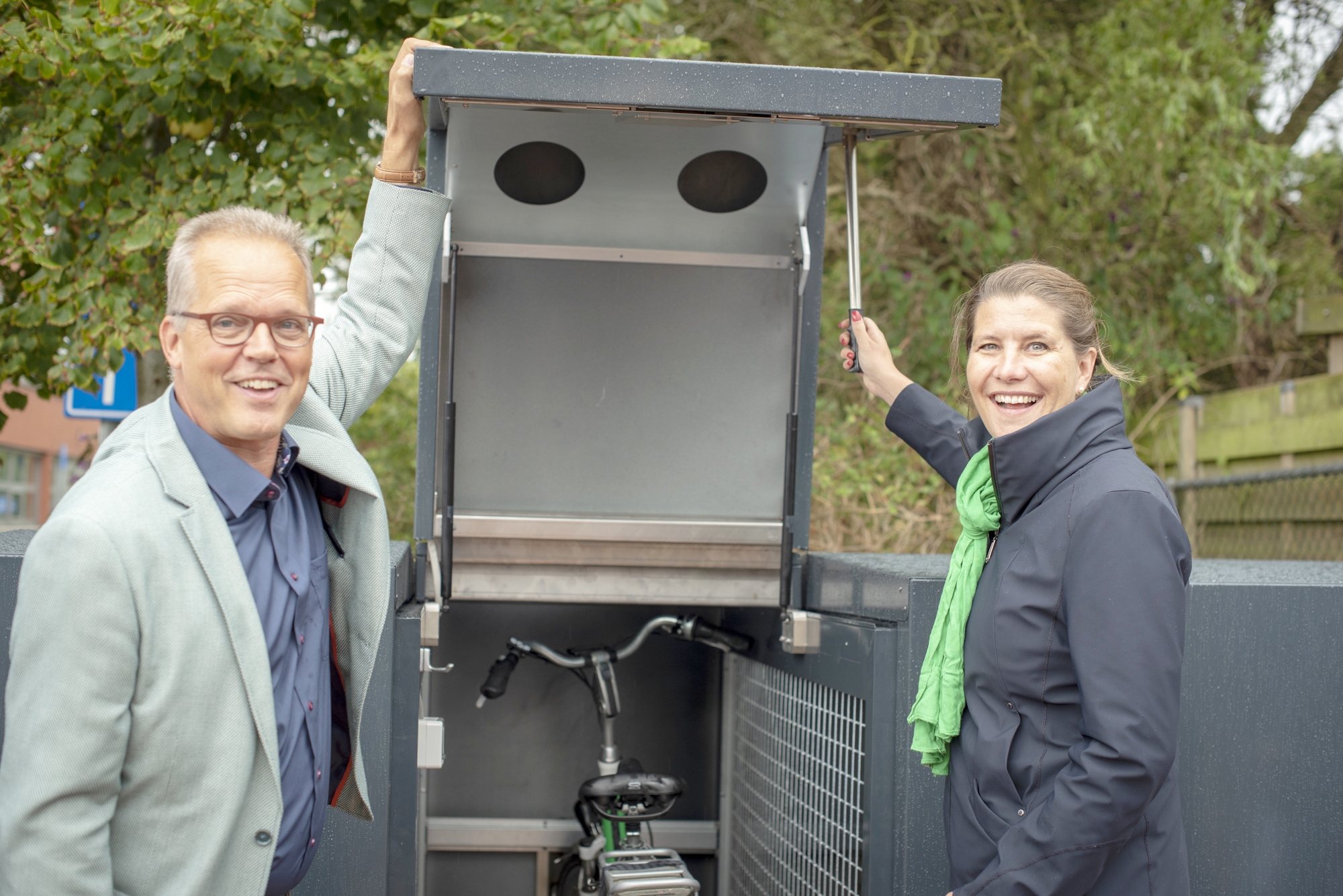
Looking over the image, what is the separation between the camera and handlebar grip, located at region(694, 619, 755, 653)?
3180 millimetres

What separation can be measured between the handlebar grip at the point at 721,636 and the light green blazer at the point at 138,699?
1.77m

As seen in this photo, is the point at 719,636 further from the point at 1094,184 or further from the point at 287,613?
the point at 1094,184

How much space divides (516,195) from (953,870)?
1.96m

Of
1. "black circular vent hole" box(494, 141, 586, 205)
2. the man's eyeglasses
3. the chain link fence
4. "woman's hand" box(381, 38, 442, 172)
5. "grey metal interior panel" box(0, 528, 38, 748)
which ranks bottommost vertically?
"grey metal interior panel" box(0, 528, 38, 748)

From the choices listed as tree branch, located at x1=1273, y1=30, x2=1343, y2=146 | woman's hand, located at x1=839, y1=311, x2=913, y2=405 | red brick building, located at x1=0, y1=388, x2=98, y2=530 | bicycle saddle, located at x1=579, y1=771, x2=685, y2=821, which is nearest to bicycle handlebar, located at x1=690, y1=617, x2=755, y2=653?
bicycle saddle, located at x1=579, y1=771, x2=685, y2=821

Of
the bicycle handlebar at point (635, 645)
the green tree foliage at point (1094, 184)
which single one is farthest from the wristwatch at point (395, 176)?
the green tree foliage at point (1094, 184)

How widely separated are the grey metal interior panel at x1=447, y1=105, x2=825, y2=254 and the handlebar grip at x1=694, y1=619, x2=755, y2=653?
93 cm

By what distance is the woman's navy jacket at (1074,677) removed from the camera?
1.51 meters

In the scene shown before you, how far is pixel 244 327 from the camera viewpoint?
154 centimetres

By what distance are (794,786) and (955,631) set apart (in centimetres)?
126

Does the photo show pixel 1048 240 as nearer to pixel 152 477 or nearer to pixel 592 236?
pixel 592 236

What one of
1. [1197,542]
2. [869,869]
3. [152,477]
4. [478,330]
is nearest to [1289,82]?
[1197,542]

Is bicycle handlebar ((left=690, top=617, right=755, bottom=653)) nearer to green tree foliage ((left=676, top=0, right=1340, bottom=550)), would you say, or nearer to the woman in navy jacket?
the woman in navy jacket

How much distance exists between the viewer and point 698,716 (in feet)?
12.4
